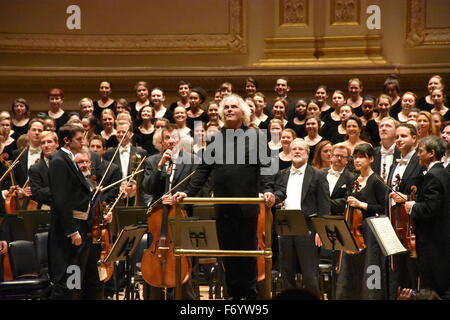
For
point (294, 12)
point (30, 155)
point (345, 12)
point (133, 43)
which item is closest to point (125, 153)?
point (30, 155)

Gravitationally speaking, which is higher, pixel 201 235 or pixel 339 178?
pixel 339 178

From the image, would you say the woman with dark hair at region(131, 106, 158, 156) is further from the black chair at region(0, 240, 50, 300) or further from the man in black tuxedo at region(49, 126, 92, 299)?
the man in black tuxedo at region(49, 126, 92, 299)

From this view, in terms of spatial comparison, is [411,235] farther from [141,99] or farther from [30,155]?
[141,99]

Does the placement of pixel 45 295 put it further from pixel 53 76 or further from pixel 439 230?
pixel 53 76

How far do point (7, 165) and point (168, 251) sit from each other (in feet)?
7.00

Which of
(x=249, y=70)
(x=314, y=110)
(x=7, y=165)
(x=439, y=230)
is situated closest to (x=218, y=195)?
(x=439, y=230)

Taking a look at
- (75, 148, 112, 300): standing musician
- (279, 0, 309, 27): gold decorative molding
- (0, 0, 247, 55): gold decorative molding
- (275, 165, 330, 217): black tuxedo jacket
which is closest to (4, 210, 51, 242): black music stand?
(75, 148, 112, 300): standing musician

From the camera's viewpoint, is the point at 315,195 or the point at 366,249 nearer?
the point at 366,249

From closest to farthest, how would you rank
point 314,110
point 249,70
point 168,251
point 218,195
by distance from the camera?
point 218,195
point 168,251
point 314,110
point 249,70

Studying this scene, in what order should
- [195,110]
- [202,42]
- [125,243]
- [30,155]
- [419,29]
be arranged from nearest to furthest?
[125,243] → [30,155] → [195,110] → [419,29] → [202,42]

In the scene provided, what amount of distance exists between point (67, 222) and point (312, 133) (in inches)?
116

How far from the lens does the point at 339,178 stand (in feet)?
20.2

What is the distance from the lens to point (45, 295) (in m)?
5.75

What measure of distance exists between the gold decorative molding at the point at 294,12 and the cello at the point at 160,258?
5473mm
